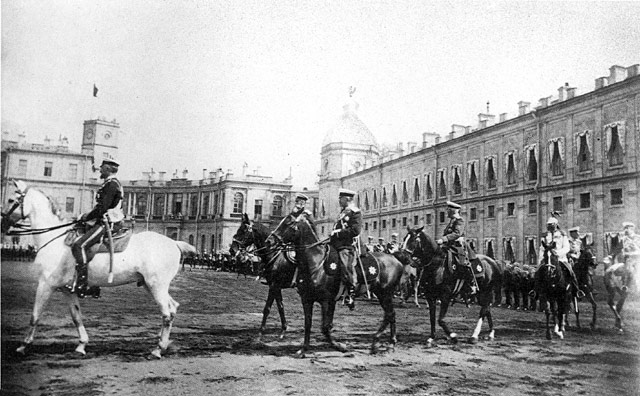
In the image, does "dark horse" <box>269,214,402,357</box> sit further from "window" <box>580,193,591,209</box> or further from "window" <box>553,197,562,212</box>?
"window" <box>553,197,562,212</box>

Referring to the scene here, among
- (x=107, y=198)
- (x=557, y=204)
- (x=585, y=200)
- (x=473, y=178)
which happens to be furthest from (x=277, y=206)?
(x=473, y=178)

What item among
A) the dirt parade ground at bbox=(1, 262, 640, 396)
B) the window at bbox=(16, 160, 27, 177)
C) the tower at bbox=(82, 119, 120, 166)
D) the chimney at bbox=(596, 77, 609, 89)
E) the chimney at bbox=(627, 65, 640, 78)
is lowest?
the dirt parade ground at bbox=(1, 262, 640, 396)

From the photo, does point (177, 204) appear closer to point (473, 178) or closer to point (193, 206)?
point (193, 206)

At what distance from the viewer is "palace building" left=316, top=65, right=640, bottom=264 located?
19.0 meters

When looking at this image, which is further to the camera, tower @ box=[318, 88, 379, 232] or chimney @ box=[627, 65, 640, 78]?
tower @ box=[318, 88, 379, 232]

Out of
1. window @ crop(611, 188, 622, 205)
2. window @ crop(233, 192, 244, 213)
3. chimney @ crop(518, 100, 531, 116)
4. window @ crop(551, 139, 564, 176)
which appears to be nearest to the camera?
window @ crop(233, 192, 244, 213)

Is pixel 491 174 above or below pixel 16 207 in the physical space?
above

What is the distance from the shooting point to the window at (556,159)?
2278cm

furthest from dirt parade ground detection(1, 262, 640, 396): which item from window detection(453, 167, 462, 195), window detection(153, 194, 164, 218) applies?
window detection(453, 167, 462, 195)

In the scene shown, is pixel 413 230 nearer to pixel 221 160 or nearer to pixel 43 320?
pixel 221 160

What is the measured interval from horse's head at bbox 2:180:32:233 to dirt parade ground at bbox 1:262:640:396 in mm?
572

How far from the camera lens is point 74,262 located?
19.9 ft

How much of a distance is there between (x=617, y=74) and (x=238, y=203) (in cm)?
1543

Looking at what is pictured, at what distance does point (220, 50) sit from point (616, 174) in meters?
Answer: 17.3
